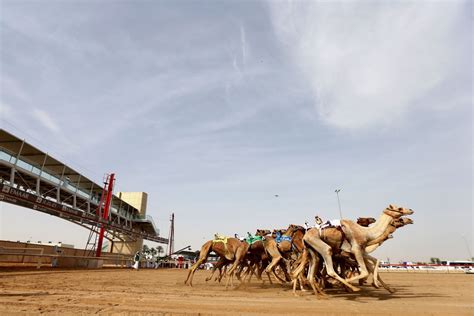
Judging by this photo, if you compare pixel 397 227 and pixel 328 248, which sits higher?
pixel 397 227

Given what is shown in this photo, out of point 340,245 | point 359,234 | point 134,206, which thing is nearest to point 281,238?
point 340,245

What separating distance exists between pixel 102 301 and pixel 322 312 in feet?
17.5

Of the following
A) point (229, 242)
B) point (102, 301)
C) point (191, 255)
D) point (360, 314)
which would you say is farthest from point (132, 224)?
point (360, 314)

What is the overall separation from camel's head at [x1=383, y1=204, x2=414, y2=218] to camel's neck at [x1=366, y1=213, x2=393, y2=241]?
124 mm

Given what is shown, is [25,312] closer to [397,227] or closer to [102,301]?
[102,301]

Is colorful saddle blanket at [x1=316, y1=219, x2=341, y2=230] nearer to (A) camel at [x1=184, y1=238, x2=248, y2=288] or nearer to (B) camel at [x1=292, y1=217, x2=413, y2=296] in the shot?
(B) camel at [x1=292, y1=217, x2=413, y2=296]

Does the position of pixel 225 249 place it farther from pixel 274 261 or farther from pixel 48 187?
pixel 48 187

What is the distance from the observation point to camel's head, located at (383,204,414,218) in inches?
323

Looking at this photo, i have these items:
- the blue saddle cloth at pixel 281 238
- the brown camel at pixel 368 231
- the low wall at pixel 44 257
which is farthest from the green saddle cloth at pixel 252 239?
the low wall at pixel 44 257

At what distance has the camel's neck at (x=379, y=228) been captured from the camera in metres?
8.21

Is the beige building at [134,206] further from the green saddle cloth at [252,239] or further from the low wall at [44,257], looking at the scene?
the green saddle cloth at [252,239]

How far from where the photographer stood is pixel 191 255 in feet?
244

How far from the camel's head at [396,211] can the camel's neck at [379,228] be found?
0.12 m

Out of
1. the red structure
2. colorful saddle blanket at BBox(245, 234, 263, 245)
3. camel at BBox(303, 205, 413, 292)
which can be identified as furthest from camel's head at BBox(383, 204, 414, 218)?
the red structure
